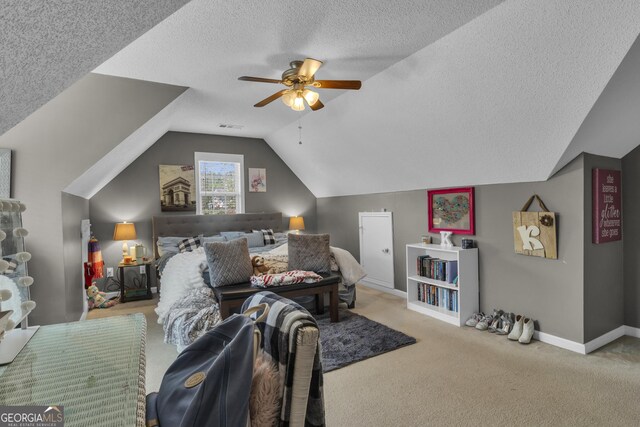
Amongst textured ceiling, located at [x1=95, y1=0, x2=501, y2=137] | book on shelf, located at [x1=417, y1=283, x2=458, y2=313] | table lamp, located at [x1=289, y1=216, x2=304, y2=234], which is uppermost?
textured ceiling, located at [x1=95, y1=0, x2=501, y2=137]

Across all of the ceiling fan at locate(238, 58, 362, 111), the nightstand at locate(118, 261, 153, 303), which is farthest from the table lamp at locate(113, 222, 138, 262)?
the ceiling fan at locate(238, 58, 362, 111)

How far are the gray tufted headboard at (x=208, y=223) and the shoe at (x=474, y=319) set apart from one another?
352 cm

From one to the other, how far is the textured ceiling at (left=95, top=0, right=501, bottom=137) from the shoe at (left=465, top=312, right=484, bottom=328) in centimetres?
267

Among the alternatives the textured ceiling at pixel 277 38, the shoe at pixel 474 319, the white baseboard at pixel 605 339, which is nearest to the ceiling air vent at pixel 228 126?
the textured ceiling at pixel 277 38

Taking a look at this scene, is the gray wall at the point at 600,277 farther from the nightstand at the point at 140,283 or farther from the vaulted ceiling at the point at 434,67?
the nightstand at the point at 140,283

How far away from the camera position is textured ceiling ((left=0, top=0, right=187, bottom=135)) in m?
0.74

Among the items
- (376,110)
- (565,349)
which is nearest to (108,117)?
(376,110)

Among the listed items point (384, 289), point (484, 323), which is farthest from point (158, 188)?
point (484, 323)

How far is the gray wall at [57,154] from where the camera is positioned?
269 cm

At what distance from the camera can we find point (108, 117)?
2.98m

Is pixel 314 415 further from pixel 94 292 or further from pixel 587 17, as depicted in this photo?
pixel 94 292

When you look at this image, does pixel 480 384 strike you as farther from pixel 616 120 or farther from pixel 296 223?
pixel 296 223

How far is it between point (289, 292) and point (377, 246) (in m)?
2.13

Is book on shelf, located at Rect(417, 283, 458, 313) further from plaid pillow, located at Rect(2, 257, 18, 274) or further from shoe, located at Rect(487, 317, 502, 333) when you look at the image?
plaid pillow, located at Rect(2, 257, 18, 274)
